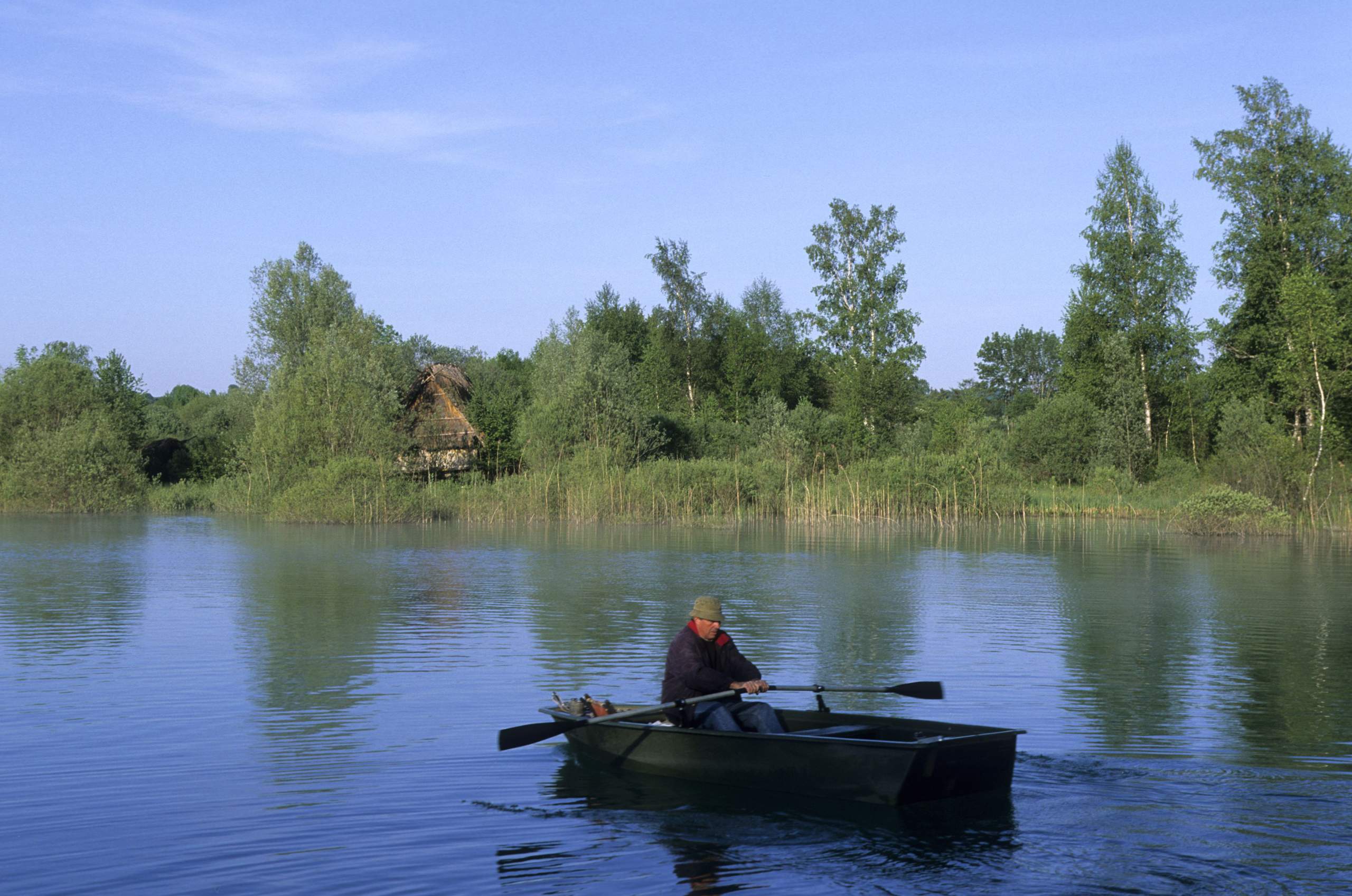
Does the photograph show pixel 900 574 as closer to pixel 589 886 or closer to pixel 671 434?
pixel 589 886

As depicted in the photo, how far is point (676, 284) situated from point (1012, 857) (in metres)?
61.0

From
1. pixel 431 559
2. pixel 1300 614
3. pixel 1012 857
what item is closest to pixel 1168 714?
pixel 1012 857

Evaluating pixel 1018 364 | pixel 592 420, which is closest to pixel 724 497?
pixel 592 420

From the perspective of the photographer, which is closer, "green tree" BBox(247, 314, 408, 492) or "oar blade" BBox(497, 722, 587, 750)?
"oar blade" BBox(497, 722, 587, 750)

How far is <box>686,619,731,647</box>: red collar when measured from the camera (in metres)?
10.5

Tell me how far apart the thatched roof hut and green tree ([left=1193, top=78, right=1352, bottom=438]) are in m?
30.6

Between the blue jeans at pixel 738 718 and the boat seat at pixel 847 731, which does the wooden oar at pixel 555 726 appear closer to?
the blue jeans at pixel 738 718

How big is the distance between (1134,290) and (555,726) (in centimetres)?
4769

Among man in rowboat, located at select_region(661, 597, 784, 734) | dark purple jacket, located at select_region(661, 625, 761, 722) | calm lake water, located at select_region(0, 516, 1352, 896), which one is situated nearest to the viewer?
calm lake water, located at select_region(0, 516, 1352, 896)

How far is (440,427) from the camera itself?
5375cm

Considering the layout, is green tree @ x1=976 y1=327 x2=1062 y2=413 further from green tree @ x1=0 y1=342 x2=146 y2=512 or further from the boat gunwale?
the boat gunwale

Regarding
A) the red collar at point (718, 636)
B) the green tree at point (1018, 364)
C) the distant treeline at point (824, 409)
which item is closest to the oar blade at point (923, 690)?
the red collar at point (718, 636)

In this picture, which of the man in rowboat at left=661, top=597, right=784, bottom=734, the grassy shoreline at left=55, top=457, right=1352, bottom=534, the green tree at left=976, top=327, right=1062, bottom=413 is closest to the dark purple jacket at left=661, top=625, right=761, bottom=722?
the man in rowboat at left=661, top=597, right=784, bottom=734

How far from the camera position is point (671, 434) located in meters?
56.9
